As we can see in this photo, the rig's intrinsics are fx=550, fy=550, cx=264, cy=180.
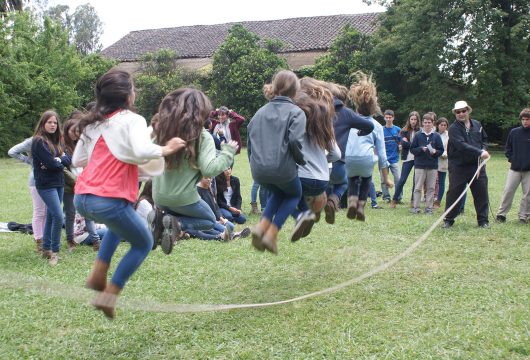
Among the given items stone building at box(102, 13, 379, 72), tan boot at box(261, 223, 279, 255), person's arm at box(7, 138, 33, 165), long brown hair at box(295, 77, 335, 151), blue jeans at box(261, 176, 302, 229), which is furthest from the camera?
stone building at box(102, 13, 379, 72)

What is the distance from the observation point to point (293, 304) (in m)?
5.96

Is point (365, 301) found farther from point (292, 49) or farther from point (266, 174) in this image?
point (292, 49)

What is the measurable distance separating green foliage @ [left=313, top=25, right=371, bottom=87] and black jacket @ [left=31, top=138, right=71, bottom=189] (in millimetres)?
28239

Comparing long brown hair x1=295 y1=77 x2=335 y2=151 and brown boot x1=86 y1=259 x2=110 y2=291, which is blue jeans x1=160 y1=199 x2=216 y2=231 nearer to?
brown boot x1=86 y1=259 x2=110 y2=291

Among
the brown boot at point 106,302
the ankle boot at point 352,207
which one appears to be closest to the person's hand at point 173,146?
the brown boot at point 106,302

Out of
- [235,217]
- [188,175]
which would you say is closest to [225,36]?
[235,217]

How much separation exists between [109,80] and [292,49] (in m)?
40.7

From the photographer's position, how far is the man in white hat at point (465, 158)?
993cm

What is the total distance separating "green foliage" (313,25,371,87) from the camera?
3462cm

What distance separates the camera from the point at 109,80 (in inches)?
178

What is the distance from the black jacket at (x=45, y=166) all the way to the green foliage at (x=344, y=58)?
92.6 ft

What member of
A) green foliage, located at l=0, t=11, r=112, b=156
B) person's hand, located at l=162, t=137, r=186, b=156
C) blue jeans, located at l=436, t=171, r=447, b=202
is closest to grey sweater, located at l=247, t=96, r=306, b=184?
person's hand, located at l=162, t=137, r=186, b=156

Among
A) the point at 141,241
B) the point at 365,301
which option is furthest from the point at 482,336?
the point at 141,241

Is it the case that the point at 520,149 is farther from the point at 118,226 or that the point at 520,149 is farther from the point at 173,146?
the point at 118,226
